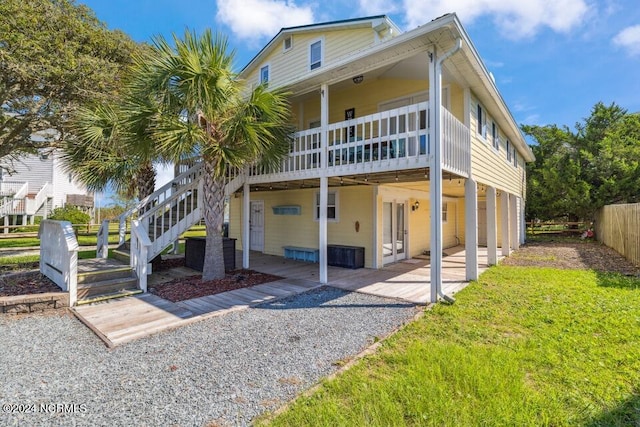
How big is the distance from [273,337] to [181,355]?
4.08 ft

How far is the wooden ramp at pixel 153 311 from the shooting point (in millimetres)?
4732

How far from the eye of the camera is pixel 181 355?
3953 mm

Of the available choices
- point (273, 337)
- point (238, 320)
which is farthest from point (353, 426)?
point (238, 320)

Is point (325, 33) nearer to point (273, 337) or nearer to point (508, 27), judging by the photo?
point (508, 27)

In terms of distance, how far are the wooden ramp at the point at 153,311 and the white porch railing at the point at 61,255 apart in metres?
0.58

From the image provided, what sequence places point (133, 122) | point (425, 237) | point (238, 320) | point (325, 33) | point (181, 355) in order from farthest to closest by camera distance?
1. point (425, 237)
2. point (325, 33)
3. point (133, 122)
4. point (238, 320)
5. point (181, 355)

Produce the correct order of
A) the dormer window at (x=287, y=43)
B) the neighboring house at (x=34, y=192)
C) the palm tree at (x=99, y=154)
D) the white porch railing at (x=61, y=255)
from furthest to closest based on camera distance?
the neighboring house at (x=34, y=192) → the dormer window at (x=287, y=43) → the palm tree at (x=99, y=154) → the white porch railing at (x=61, y=255)

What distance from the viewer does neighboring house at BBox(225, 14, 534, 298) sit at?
6375mm

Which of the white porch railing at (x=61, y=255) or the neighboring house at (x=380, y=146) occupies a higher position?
the neighboring house at (x=380, y=146)

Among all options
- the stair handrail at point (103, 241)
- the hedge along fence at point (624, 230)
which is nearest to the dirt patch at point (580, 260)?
the hedge along fence at point (624, 230)

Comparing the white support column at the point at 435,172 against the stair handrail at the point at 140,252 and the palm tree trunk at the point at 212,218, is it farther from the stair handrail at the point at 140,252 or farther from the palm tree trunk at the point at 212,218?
the stair handrail at the point at 140,252

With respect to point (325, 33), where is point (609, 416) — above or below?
below

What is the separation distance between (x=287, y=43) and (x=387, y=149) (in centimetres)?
857

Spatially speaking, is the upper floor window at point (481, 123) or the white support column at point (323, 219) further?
the upper floor window at point (481, 123)
